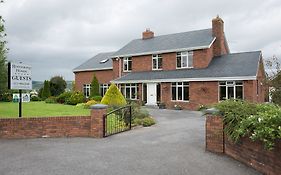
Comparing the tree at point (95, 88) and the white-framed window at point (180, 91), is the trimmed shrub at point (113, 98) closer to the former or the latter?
the white-framed window at point (180, 91)

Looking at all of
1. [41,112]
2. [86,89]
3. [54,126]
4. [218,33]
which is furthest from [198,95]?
[86,89]

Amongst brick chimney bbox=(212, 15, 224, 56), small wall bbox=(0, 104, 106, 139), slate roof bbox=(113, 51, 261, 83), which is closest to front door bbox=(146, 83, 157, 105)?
slate roof bbox=(113, 51, 261, 83)

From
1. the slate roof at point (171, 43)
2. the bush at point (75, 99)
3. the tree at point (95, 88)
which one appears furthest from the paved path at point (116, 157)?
the tree at point (95, 88)

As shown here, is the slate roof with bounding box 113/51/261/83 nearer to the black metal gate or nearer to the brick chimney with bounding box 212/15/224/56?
the brick chimney with bounding box 212/15/224/56

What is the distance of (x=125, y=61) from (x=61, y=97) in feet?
27.0

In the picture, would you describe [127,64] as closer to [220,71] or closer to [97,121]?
[220,71]

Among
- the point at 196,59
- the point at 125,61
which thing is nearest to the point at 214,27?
the point at 196,59

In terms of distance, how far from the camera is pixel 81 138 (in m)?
10.8

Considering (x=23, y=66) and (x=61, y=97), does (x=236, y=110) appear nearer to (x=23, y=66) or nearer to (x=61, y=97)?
(x=23, y=66)

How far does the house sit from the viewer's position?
920 inches

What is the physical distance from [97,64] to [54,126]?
26479 mm

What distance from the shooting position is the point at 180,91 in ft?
85.2

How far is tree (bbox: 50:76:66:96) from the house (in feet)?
36.8

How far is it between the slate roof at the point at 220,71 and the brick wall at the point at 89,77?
4.81 meters
